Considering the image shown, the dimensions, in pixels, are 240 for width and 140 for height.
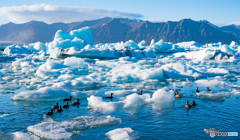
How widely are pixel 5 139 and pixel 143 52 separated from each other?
38754mm

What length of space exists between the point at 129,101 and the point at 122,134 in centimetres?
274

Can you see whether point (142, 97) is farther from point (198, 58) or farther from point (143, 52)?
point (143, 52)

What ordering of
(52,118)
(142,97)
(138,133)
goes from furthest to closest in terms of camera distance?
1. (142,97)
2. (52,118)
3. (138,133)

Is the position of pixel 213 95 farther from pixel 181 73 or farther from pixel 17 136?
pixel 17 136

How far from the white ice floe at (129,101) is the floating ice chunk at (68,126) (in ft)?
3.38

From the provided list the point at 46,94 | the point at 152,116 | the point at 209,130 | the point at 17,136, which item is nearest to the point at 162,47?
the point at 46,94

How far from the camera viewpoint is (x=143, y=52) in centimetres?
4275

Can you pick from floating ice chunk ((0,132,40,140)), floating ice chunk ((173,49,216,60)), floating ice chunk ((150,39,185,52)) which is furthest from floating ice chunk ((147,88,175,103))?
floating ice chunk ((150,39,185,52))

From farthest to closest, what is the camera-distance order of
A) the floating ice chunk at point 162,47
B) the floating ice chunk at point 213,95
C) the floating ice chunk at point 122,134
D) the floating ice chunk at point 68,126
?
1. the floating ice chunk at point 162,47
2. the floating ice chunk at point 213,95
3. the floating ice chunk at point 68,126
4. the floating ice chunk at point 122,134

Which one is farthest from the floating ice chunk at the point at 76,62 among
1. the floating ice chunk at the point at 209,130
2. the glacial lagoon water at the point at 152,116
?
the floating ice chunk at the point at 209,130

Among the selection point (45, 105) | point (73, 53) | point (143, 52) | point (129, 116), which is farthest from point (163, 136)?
point (143, 52)

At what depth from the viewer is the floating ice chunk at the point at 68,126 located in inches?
203

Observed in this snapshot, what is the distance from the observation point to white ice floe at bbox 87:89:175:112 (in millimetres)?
7434

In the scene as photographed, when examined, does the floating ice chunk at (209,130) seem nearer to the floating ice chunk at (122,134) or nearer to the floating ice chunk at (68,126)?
the floating ice chunk at (122,134)
